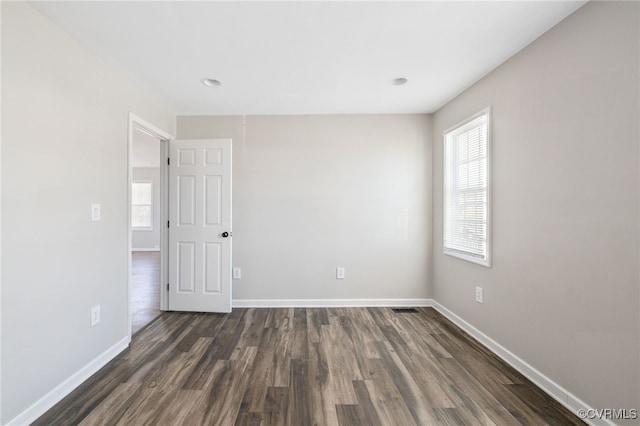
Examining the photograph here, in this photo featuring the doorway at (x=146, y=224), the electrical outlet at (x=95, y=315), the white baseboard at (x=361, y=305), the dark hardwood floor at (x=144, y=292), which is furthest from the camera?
the dark hardwood floor at (x=144, y=292)

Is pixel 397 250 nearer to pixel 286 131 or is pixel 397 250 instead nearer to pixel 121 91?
pixel 286 131

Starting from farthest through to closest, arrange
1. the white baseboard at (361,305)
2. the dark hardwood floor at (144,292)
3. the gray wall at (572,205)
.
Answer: the dark hardwood floor at (144,292)
the white baseboard at (361,305)
the gray wall at (572,205)

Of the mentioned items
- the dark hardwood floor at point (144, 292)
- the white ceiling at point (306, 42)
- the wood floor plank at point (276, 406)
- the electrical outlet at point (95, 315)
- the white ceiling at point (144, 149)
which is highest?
the white ceiling at point (144, 149)

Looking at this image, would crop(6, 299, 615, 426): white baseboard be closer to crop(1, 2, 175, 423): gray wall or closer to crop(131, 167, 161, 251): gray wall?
crop(1, 2, 175, 423): gray wall

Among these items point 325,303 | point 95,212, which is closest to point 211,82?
point 95,212

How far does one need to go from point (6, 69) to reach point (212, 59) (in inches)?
46.2

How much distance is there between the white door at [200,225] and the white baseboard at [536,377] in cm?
264

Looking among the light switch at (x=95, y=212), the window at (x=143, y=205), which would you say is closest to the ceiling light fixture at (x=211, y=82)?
the light switch at (x=95, y=212)

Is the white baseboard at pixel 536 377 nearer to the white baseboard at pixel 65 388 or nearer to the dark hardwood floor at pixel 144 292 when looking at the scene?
the white baseboard at pixel 65 388

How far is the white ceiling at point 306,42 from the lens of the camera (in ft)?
5.29

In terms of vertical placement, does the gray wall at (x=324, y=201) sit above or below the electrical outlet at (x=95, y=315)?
above

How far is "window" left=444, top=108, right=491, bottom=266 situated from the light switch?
10.7ft

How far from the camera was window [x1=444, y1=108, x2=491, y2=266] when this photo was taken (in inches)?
98.3

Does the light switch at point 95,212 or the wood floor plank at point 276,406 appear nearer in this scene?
the wood floor plank at point 276,406
